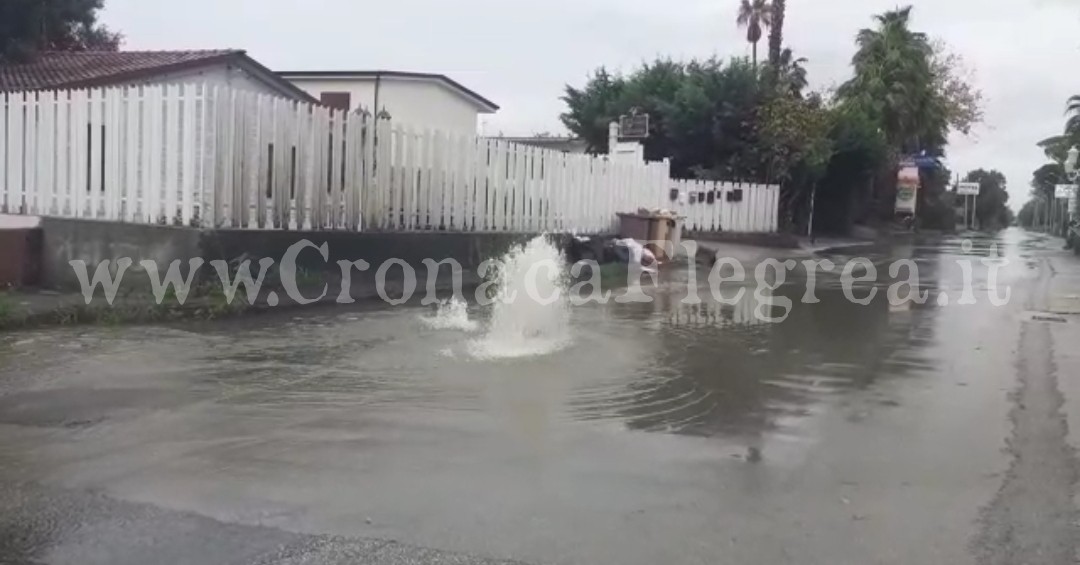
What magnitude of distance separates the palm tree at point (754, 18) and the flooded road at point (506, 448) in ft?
137

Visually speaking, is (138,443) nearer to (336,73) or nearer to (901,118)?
(336,73)

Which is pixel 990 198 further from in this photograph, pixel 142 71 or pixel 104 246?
pixel 104 246

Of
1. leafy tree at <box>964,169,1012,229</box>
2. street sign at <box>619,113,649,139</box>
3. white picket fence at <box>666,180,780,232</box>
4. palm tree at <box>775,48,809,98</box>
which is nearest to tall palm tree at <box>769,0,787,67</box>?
palm tree at <box>775,48,809,98</box>

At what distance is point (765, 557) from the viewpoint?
415cm

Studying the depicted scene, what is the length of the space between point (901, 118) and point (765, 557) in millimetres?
45100

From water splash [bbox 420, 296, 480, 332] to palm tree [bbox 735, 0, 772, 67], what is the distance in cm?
3983

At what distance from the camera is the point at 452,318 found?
11062mm

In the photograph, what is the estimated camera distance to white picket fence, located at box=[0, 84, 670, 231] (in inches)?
446

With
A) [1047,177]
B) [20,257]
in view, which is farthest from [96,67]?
[1047,177]

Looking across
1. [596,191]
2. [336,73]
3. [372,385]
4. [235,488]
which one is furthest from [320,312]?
[336,73]

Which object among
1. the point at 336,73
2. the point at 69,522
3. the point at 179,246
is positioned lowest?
the point at 69,522

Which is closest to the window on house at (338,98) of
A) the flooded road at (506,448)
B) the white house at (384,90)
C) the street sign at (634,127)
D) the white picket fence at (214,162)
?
the white house at (384,90)

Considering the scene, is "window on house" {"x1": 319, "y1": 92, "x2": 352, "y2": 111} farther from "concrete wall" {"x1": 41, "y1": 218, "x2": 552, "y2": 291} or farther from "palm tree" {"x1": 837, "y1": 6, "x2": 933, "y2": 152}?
"palm tree" {"x1": 837, "y1": 6, "x2": 933, "y2": 152}

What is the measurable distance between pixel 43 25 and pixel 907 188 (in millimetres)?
39060
